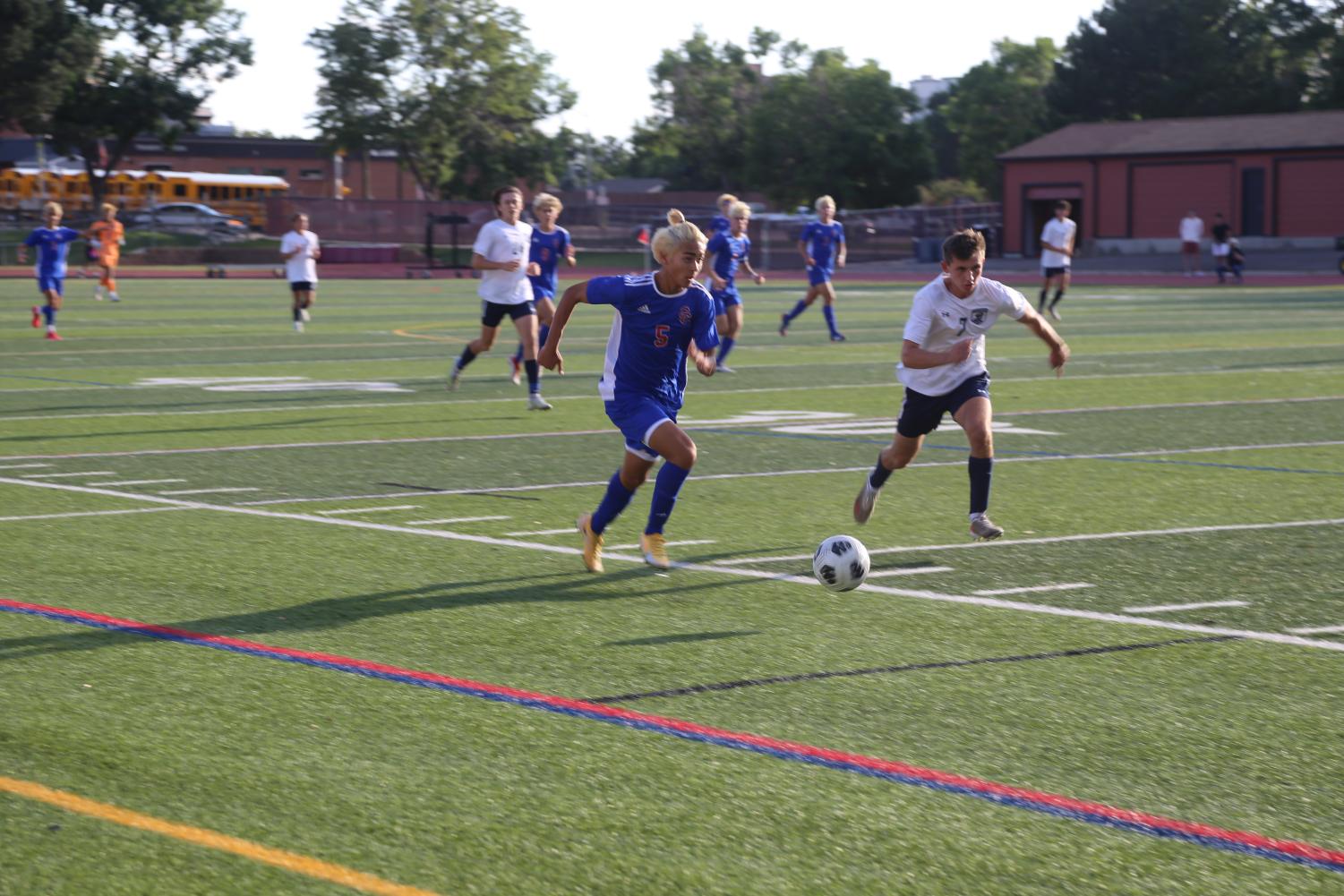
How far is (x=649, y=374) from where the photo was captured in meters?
8.41

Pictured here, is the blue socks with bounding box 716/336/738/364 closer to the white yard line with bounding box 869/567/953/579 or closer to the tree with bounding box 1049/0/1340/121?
the white yard line with bounding box 869/567/953/579

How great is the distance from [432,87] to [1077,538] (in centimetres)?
8130

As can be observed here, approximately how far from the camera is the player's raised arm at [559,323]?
841cm

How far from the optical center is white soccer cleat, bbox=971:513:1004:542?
905 centimetres

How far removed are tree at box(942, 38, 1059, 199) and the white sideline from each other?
3599 inches

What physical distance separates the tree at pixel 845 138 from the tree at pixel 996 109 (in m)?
8.56

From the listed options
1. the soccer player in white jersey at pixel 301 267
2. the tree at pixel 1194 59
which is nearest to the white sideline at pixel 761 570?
the soccer player in white jersey at pixel 301 267

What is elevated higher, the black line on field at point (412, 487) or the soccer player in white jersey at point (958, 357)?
the soccer player in white jersey at point (958, 357)

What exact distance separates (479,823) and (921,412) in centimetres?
530


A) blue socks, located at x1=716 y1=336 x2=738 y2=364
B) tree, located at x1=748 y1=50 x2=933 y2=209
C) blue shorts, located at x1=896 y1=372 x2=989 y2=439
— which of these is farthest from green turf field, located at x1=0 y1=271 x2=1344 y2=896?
tree, located at x1=748 y1=50 x2=933 y2=209

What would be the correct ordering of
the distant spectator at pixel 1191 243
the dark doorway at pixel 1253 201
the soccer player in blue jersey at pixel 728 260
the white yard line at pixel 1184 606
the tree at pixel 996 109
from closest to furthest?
the white yard line at pixel 1184 606 → the soccer player in blue jersey at pixel 728 260 → the distant spectator at pixel 1191 243 → the dark doorway at pixel 1253 201 → the tree at pixel 996 109

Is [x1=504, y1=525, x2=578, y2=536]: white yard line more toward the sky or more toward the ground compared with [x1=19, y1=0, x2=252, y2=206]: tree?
more toward the ground

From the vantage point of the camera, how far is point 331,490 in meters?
11.0

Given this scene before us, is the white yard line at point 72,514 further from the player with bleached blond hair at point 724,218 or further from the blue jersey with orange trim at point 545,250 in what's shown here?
the player with bleached blond hair at point 724,218
